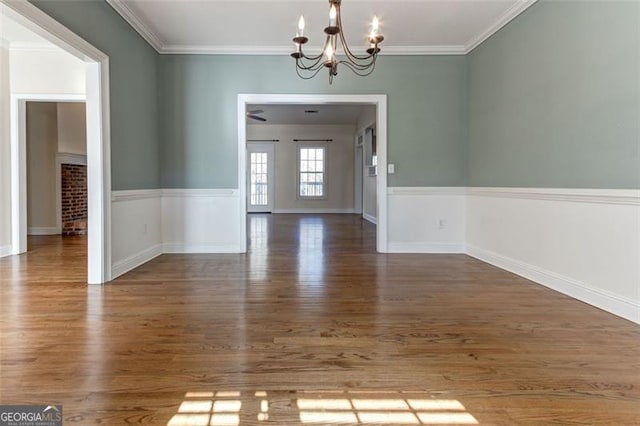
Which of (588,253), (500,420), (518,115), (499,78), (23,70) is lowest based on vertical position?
(500,420)

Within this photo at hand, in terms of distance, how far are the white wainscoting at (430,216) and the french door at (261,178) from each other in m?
6.57

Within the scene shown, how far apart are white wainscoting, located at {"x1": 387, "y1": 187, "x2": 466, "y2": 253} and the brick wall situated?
5385mm

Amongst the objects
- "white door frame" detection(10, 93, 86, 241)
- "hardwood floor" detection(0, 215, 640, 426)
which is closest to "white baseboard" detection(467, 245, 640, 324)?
"hardwood floor" detection(0, 215, 640, 426)

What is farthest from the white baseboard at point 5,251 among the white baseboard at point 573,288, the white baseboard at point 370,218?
the white baseboard at point 370,218

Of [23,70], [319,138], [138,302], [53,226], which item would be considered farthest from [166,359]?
[319,138]

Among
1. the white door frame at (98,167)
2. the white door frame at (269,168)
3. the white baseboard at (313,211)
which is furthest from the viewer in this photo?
the white baseboard at (313,211)

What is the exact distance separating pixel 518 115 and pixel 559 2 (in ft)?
3.13

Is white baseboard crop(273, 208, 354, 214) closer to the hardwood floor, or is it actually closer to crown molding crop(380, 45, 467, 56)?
crown molding crop(380, 45, 467, 56)

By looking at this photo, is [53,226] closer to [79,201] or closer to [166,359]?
[79,201]

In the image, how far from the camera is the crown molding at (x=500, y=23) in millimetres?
3307

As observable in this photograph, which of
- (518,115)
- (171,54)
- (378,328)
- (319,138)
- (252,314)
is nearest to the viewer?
(378,328)

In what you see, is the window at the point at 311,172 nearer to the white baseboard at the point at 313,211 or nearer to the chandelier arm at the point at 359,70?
the white baseboard at the point at 313,211

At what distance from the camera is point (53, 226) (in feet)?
20.1

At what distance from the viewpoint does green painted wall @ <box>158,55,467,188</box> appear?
449cm
